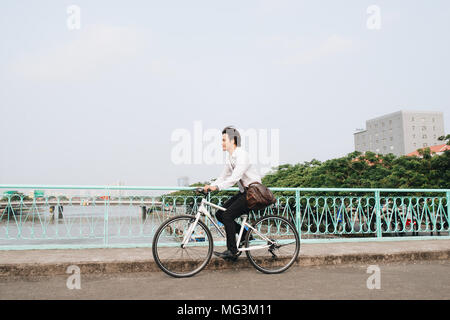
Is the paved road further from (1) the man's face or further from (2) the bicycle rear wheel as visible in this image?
(1) the man's face

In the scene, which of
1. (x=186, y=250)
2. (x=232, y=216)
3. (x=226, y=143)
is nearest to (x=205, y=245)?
(x=186, y=250)

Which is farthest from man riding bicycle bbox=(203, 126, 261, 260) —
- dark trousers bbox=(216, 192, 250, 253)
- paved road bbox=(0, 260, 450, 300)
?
paved road bbox=(0, 260, 450, 300)

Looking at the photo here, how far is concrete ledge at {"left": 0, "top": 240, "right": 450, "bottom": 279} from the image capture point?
409 cm

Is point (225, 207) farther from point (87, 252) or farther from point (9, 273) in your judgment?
point (9, 273)

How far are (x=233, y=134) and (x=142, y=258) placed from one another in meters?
1.90

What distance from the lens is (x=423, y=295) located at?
10.7 feet

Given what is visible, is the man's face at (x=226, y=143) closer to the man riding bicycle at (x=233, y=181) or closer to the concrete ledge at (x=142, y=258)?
the man riding bicycle at (x=233, y=181)

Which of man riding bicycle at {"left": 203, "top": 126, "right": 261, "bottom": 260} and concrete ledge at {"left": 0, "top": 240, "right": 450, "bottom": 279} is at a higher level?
man riding bicycle at {"left": 203, "top": 126, "right": 261, "bottom": 260}

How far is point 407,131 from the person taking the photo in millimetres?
90188

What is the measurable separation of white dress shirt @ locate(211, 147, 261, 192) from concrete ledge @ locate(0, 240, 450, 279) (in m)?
1.02

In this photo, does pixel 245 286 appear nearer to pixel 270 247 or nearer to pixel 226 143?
pixel 270 247
